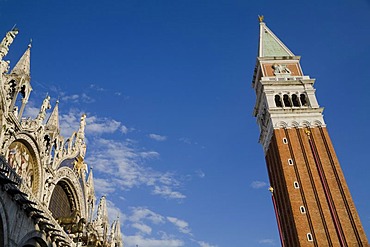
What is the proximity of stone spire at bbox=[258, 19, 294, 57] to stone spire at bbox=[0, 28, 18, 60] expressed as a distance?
37.0 metres

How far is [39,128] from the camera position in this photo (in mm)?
27812

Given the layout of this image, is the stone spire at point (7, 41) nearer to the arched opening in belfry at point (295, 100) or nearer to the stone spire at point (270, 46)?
the arched opening in belfry at point (295, 100)

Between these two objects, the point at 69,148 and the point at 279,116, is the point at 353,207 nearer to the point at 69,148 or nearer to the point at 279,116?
the point at 279,116

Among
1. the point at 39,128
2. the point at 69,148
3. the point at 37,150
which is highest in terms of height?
the point at 69,148

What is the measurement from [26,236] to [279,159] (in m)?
29.0

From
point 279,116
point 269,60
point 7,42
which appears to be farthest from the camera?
point 269,60

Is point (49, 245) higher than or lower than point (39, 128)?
lower

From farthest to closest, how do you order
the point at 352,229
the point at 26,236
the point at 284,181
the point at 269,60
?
the point at 269,60
the point at 284,181
the point at 352,229
the point at 26,236

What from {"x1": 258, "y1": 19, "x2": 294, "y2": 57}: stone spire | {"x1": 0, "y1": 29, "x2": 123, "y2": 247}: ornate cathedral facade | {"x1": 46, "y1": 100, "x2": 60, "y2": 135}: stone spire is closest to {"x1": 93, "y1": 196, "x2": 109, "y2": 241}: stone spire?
{"x1": 0, "y1": 29, "x2": 123, "y2": 247}: ornate cathedral facade

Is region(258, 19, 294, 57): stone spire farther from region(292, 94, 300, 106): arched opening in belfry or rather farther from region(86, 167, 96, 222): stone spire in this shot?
region(86, 167, 96, 222): stone spire

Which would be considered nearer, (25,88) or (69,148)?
(25,88)

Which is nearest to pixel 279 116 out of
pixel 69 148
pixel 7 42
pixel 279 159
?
pixel 279 159

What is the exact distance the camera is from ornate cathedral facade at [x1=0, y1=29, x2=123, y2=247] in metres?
21.6

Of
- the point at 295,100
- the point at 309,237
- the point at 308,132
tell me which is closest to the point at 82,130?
the point at 309,237
